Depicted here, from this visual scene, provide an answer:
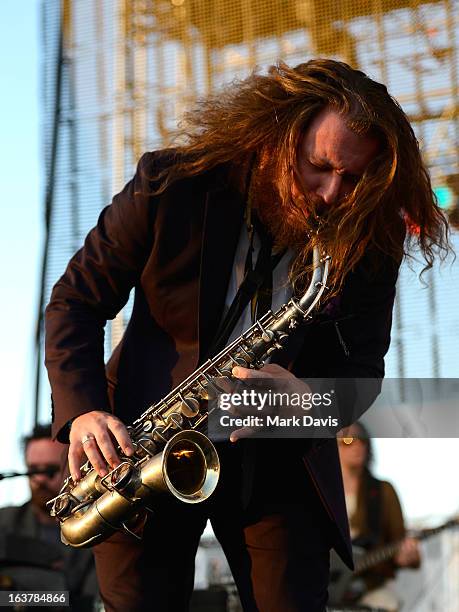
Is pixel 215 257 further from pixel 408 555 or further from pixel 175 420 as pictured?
pixel 408 555

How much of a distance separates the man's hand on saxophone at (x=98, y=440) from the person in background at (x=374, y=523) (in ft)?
8.88

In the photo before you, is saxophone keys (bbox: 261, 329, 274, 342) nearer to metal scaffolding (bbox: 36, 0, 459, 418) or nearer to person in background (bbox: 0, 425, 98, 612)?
person in background (bbox: 0, 425, 98, 612)

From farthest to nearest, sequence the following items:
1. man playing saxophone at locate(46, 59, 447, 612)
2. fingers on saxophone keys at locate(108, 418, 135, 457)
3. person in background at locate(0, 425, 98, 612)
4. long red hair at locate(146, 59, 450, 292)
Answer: person in background at locate(0, 425, 98, 612) → long red hair at locate(146, 59, 450, 292) → man playing saxophone at locate(46, 59, 447, 612) → fingers on saxophone keys at locate(108, 418, 135, 457)

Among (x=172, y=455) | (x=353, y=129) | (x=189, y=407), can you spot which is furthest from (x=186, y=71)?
(x=172, y=455)

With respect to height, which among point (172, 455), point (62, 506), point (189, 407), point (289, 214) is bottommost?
point (62, 506)

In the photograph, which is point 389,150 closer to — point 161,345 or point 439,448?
point 161,345

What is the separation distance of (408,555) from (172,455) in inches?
114

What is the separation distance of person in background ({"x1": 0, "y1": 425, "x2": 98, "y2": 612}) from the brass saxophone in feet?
5.19

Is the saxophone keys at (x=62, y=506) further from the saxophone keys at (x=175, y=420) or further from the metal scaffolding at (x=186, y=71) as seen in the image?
the metal scaffolding at (x=186, y=71)

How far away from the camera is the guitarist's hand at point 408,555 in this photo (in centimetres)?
469

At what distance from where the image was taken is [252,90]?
237cm

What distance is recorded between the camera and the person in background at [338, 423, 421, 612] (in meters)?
4.61

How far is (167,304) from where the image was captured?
2.18 metres

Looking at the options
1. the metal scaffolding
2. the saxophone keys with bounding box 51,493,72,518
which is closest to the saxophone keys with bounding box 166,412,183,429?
the saxophone keys with bounding box 51,493,72,518
